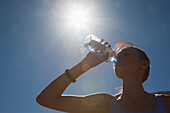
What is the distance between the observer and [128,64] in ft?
11.2

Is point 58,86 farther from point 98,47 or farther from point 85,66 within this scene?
point 98,47

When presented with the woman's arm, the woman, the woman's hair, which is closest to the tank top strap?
the woman

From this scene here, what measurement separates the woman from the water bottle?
9 centimetres

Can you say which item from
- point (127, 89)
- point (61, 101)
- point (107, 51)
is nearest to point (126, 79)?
point (127, 89)

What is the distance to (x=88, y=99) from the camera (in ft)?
11.0

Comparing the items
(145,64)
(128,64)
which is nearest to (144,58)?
(145,64)

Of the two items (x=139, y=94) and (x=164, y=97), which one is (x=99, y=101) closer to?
(x=139, y=94)

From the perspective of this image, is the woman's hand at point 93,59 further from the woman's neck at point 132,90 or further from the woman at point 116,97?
the woman's neck at point 132,90

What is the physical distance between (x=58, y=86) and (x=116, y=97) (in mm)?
1303

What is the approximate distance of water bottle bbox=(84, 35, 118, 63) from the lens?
367 centimetres

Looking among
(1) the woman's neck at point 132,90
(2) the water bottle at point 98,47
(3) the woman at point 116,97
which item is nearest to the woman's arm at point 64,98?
(3) the woman at point 116,97

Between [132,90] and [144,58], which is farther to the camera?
[144,58]

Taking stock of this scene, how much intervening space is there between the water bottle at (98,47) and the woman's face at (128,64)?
14cm

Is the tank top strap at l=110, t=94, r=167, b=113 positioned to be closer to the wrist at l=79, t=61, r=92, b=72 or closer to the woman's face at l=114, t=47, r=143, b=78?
the woman's face at l=114, t=47, r=143, b=78
